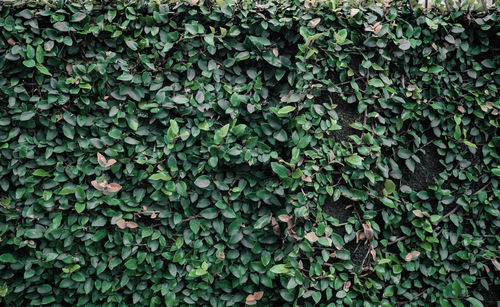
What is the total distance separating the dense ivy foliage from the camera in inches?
77.1

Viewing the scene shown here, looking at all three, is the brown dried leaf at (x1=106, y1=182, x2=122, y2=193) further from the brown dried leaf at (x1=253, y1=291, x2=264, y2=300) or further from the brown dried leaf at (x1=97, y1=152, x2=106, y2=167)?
the brown dried leaf at (x1=253, y1=291, x2=264, y2=300)

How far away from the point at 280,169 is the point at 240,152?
236 mm

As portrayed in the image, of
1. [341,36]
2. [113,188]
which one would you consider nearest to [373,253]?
[341,36]

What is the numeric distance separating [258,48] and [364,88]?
2.16 feet

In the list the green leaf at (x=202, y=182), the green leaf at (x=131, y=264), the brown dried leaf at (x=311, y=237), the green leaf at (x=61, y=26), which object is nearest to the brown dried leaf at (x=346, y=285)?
the brown dried leaf at (x=311, y=237)

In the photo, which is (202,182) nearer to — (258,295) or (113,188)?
(113,188)

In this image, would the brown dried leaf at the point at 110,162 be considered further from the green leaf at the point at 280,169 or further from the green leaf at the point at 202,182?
the green leaf at the point at 280,169

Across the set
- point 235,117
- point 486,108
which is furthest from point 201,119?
point 486,108

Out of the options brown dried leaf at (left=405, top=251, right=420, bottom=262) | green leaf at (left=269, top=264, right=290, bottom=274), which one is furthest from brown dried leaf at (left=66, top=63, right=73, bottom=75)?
brown dried leaf at (left=405, top=251, right=420, bottom=262)

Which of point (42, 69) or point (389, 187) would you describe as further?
point (389, 187)

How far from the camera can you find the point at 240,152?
1945mm

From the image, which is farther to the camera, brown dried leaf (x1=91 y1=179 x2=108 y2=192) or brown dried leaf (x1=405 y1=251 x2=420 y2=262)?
brown dried leaf (x1=405 y1=251 x2=420 y2=262)

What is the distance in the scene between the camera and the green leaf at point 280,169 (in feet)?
6.32

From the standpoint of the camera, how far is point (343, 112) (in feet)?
6.88
